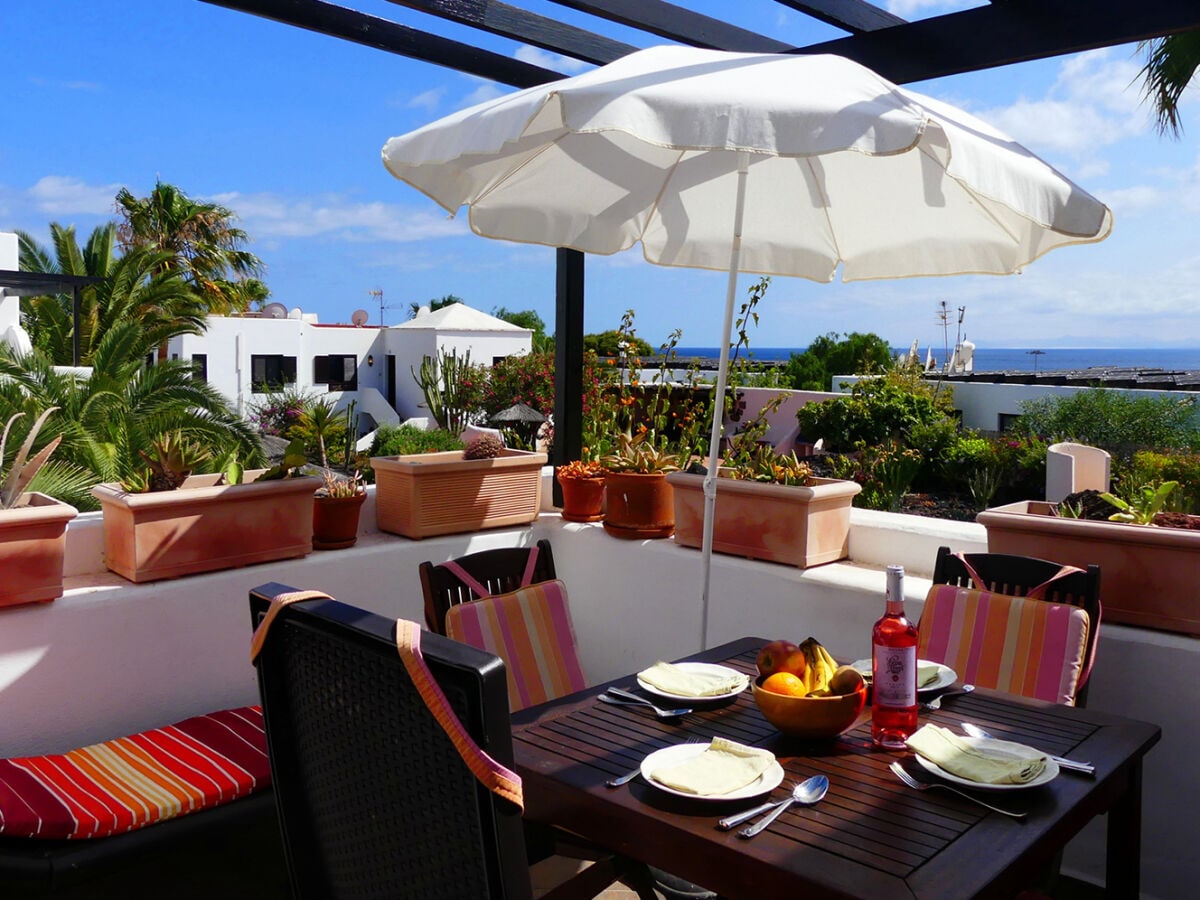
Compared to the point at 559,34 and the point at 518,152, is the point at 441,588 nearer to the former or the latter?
the point at 518,152

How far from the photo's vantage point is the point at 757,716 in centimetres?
181

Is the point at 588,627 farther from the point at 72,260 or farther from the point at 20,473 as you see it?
the point at 72,260

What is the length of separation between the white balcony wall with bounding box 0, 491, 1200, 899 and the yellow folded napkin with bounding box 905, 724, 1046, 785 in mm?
993

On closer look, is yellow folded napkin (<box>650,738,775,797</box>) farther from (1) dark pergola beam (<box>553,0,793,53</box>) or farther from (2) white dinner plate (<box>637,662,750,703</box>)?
(1) dark pergola beam (<box>553,0,793,53</box>)

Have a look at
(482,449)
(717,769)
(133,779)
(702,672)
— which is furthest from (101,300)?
(717,769)

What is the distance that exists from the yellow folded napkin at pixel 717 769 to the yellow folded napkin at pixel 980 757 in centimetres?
26

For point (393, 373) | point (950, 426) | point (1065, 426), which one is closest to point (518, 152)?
point (950, 426)

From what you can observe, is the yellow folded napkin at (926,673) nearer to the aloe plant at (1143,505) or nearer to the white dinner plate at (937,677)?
the white dinner plate at (937,677)

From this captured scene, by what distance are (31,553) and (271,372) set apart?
2784 centimetres

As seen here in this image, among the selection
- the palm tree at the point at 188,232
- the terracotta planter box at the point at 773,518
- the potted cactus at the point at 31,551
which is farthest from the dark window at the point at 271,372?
the potted cactus at the point at 31,551

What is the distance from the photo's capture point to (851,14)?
2.92 meters

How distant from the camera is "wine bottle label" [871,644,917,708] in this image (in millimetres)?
1573

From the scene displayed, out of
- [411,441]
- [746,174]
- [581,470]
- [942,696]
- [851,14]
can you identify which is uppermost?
[851,14]

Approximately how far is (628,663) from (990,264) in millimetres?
1816
